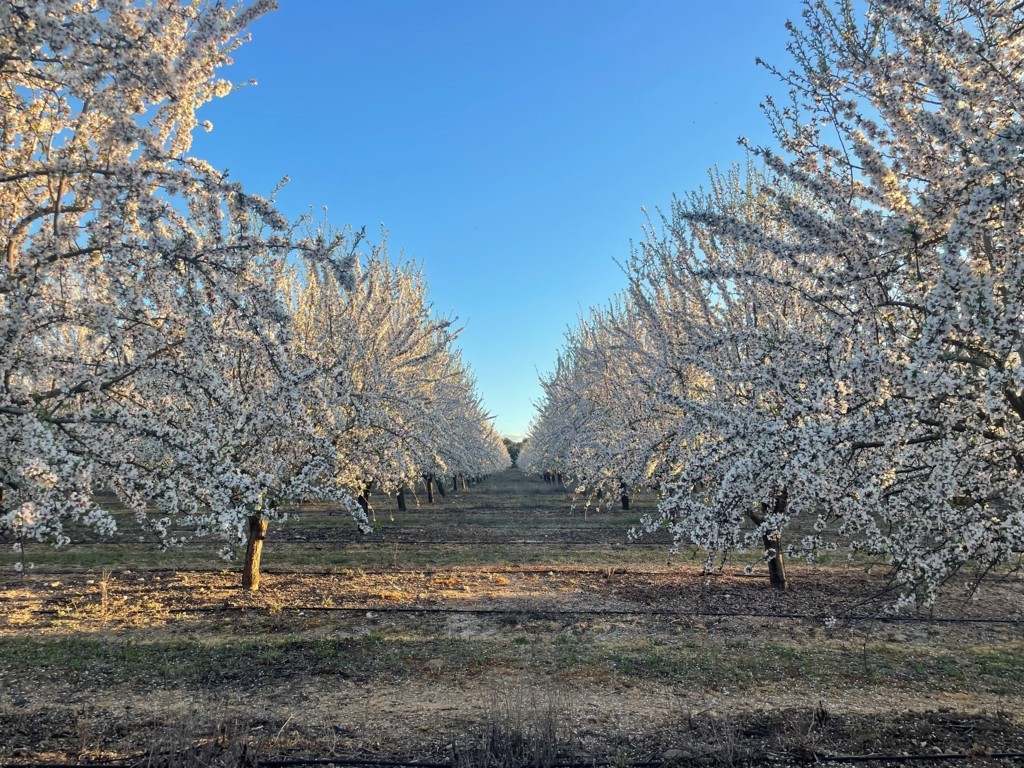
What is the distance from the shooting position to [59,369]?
586 cm

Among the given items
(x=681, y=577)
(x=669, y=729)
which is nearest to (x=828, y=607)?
(x=681, y=577)

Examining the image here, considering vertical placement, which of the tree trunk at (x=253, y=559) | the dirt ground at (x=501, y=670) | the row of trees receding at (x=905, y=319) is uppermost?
the row of trees receding at (x=905, y=319)

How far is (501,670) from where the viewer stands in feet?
23.2

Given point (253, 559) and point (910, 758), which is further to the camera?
point (253, 559)

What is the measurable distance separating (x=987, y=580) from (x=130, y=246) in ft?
47.1

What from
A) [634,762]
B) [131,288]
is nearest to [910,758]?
[634,762]

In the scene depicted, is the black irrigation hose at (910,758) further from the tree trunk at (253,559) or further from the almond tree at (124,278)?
the tree trunk at (253,559)

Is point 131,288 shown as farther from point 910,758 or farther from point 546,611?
point 910,758

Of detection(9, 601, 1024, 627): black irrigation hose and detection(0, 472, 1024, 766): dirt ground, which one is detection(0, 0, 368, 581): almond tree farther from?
detection(9, 601, 1024, 627): black irrigation hose

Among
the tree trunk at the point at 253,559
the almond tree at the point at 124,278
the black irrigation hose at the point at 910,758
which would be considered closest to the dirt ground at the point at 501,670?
the black irrigation hose at the point at 910,758

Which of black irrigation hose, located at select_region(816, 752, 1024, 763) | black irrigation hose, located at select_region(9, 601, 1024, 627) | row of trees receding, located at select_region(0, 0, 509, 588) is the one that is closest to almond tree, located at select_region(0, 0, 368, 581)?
row of trees receding, located at select_region(0, 0, 509, 588)

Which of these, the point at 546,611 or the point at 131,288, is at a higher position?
the point at 131,288

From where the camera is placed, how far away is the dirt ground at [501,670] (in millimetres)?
5176

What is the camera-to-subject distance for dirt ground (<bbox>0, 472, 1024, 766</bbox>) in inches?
204
